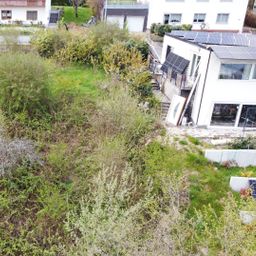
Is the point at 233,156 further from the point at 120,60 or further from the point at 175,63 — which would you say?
the point at 120,60

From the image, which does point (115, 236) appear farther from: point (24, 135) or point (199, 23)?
point (199, 23)

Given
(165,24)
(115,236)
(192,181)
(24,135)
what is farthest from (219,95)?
(165,24)

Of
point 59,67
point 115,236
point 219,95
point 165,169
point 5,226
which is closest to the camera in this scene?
point 115,236

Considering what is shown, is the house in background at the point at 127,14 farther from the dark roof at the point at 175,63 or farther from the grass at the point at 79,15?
the dark roof at the point at 175,63

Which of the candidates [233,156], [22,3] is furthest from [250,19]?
[233,156]

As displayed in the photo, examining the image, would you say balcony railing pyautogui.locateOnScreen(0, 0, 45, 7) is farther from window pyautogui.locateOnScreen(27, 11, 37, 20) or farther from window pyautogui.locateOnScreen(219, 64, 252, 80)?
window pyautogui.locateOnScreen(219, 64, 252, 80)
